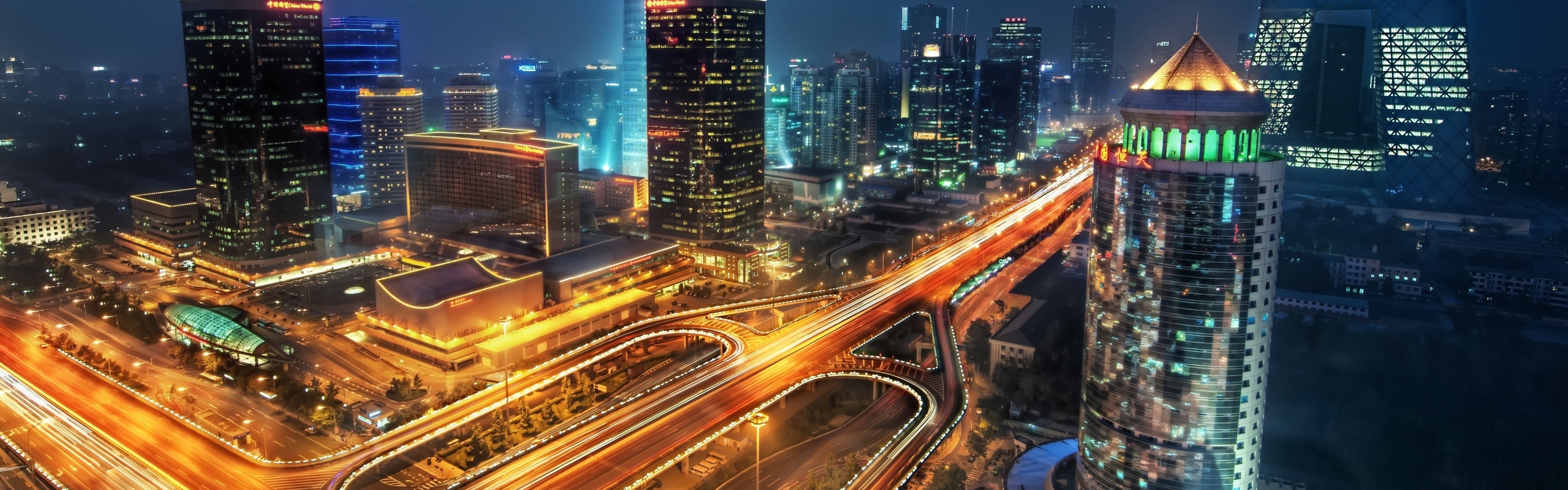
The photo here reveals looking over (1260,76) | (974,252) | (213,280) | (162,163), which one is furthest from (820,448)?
(162,163)

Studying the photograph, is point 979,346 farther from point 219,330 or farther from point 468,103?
point 468,103

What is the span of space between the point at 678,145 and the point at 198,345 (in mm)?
23532

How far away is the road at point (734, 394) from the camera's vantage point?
84.0ft

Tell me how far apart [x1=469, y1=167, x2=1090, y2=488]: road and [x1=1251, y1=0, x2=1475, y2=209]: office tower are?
15969 millimetres

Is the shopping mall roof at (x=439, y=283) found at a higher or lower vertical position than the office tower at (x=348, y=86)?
lower

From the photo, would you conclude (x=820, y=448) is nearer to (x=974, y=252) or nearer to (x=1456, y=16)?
(x=974, y=252)

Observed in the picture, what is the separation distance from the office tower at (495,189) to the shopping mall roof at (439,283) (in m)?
8.23

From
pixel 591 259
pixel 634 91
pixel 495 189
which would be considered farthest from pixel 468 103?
pixel 591 259

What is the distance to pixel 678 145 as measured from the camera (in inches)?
2004

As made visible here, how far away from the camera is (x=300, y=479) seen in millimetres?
25594

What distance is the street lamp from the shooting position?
2592cm

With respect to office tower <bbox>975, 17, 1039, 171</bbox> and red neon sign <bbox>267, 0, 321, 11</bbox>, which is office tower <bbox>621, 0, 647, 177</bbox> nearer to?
office tower <bbox>975, 17, 1039, 171</bbox>

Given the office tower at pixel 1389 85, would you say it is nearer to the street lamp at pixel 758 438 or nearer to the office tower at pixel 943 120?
the office tower at pixel 943 120

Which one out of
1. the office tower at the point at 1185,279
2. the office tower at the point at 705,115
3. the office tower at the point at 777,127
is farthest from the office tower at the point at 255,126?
the office tower at the point at 1185,279
